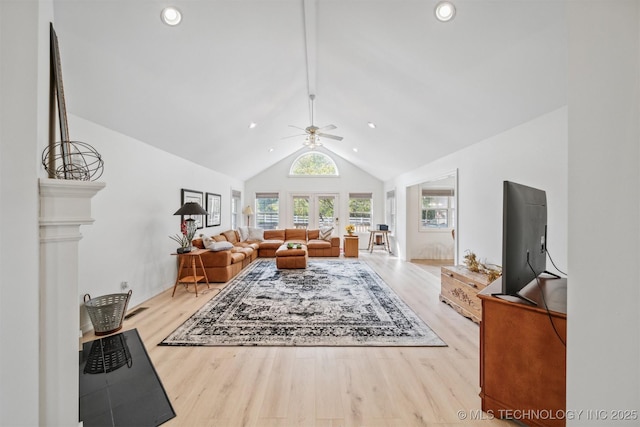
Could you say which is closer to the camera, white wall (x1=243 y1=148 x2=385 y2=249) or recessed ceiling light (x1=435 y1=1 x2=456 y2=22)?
recessed ceiling light (x1=435 y1=1 x2=456 y2=22)

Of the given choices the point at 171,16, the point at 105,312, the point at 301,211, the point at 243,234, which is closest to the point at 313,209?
the point at 301,211

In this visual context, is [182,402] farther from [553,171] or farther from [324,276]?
[553,171]

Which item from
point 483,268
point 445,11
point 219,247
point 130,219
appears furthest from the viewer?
point 219,247

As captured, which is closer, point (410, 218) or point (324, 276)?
point (324, 276)

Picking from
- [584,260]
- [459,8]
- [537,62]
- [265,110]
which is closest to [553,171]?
[537,62]

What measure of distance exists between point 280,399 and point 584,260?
5.83ft

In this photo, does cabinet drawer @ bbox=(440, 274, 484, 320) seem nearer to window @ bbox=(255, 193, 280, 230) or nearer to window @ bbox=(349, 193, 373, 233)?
window @ bbox=(349, 193, 373, 233)

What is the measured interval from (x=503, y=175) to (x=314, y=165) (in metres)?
6.09

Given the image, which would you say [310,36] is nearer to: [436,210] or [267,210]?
[436,210]

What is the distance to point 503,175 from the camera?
9.67ft

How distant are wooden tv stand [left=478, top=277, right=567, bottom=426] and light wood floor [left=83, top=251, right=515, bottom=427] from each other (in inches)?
7.3

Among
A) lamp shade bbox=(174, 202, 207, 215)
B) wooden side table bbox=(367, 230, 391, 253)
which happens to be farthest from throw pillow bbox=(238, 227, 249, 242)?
wooden side table bbox=(367, 230, 391, 253)

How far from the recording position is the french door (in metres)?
8.35

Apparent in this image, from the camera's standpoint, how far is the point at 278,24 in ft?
8.34
